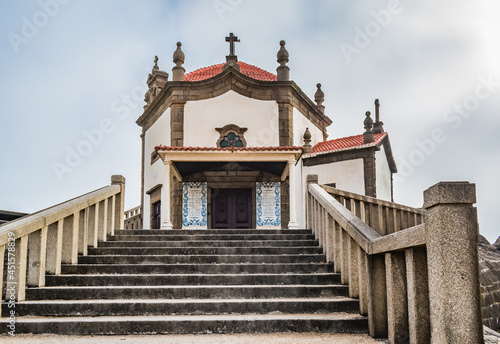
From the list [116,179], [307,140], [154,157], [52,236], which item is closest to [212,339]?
[52,236]

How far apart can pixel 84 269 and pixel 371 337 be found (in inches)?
145

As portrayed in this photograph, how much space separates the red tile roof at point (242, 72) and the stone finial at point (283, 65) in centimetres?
89

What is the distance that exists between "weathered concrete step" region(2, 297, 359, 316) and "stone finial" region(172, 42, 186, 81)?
38.1 ft

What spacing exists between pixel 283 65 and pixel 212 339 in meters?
12.9

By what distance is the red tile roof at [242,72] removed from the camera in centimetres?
1700

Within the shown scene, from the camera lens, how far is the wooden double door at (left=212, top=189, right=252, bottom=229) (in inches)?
599

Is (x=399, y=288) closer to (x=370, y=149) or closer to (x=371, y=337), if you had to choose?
(x=371, y=337)

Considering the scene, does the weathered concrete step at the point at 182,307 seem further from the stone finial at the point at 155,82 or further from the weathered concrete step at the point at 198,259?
the stone finial at the point at 155,82

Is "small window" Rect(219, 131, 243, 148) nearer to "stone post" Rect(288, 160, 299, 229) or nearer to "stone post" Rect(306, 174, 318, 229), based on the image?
"stone post" Rect(288, 160, 299, 229)

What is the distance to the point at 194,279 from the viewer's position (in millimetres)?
5754

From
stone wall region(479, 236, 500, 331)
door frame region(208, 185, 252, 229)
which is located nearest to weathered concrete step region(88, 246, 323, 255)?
door frame region(208, 185, 252, 229)

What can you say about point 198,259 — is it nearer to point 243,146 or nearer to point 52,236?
point 52,236

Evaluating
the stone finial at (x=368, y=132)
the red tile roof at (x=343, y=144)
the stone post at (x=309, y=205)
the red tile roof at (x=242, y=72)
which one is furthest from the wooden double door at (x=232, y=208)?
the stone post at (x=309, y=205)

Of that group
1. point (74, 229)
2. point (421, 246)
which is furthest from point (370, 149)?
point (421, 246)
